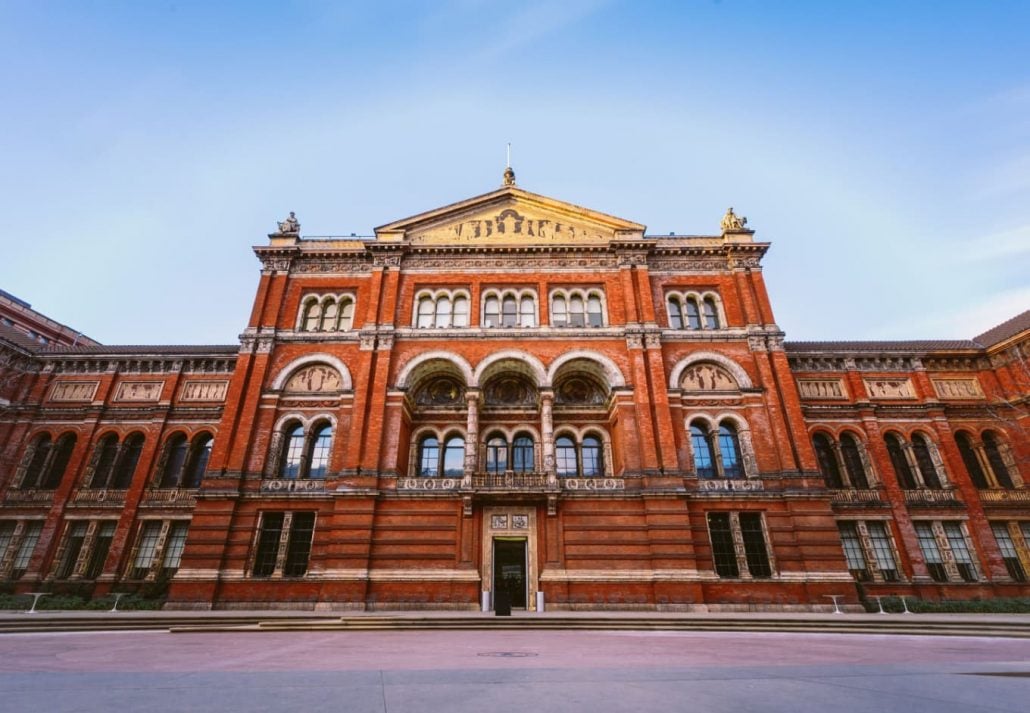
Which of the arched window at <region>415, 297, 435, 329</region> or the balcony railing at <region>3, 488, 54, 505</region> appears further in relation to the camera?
the arched window at <region>415, 297, 435, 329</region>

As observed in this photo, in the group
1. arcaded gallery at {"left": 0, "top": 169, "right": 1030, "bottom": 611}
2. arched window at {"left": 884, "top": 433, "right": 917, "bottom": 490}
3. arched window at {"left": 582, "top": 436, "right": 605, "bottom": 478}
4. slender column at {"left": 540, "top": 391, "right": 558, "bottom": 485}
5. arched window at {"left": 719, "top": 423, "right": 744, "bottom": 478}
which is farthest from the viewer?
arched window at {"left": 884, "top": 433, "right": 917, "bottom": 490}

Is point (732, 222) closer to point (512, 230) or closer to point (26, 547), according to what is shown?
point (512, 230)

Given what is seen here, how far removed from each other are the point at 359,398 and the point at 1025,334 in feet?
118

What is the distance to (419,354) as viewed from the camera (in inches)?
969

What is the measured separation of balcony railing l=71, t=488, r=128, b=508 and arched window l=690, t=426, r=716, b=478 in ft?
97.7

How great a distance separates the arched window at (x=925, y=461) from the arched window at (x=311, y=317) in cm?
3370

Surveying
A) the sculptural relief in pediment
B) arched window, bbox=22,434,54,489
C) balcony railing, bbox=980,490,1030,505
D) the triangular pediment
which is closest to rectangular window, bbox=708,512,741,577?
balcony railing, bbox=980,490,1030,505

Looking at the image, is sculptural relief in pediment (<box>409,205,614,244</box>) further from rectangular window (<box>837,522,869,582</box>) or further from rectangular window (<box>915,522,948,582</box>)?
rectangular window (<box>915,522,948,582</box>)

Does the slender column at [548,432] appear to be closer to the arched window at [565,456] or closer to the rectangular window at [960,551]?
the arched window at [565,456]

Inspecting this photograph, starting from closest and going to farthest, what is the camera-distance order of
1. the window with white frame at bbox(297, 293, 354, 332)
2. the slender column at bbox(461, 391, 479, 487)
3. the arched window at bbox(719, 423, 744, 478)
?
1. the slender column at bbox(461, 391, 479, 487)
2. the arched window at bbox(719, 423, 744, 478)
3. the window with white frame at bbox(297, 293, 354, 332)

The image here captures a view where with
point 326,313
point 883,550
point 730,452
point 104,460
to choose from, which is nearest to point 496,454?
point 730,452

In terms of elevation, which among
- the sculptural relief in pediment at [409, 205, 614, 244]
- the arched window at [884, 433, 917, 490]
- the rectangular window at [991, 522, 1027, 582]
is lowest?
the rectangular window at [991, 522, 1027, 582]

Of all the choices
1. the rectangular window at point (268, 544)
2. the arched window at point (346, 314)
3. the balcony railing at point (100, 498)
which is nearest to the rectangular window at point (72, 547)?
the balcony railing at point (100, 498)

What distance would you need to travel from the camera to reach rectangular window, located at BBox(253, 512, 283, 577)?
68.9 ft
